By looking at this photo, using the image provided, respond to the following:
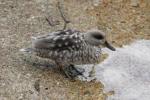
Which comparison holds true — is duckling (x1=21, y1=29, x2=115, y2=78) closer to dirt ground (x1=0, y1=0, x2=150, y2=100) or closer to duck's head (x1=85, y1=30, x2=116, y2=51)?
duck's head (x1=85, y1=30, x2=116, y2=51)

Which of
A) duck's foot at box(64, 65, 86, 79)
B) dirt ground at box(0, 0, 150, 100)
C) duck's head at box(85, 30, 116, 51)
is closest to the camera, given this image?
dirt ground at box(0, 0, 150, 100)

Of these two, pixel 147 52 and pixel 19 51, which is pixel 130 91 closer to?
pixel 147 52

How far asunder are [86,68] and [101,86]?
400 millimetres

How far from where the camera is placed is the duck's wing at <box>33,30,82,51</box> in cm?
590

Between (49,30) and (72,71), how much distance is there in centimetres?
95

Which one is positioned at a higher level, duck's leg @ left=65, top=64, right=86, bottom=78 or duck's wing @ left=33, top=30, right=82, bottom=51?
duck's wing @ left=33, top=30, right=82, bottom=51

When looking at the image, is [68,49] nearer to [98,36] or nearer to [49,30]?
[98,36]

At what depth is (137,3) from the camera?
7.66m

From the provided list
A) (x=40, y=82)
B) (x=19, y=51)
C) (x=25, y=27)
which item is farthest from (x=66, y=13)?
(x=40, y=82)

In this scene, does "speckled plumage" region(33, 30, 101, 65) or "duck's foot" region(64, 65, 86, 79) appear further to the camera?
"duck's foot" region(64, 65, 86, 79)

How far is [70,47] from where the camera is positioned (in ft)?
19.4

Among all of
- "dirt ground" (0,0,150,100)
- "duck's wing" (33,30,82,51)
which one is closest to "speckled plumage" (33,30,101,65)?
"duck's wing" (33,30,82,51)

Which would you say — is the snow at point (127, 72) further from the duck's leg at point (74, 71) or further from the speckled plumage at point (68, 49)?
the speckled plumage at point (68, 49)

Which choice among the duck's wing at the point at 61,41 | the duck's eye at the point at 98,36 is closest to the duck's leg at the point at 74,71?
the duck's wing at the point at 61,41
